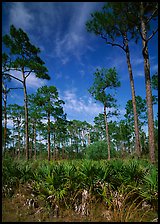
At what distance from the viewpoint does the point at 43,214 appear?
5289 mm

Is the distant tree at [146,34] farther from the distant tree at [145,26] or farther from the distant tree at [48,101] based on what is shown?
the distant tree at [48,101]

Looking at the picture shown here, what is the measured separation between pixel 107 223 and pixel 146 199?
1.28m

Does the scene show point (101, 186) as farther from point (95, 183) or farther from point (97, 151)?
point (97, 151)

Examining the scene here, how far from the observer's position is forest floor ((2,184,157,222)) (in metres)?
4.91

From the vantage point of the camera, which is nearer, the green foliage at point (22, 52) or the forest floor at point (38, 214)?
the forest floor at point (38, 214)

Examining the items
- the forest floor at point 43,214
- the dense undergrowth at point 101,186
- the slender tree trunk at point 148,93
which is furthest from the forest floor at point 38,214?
the slender tree trunk at point 148,93

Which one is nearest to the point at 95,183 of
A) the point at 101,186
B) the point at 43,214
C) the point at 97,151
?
the point at 101,186

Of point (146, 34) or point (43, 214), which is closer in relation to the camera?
point (43, 214)

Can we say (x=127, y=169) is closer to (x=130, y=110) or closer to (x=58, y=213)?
(x=58, y=213)

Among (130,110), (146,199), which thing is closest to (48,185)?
(146,199)

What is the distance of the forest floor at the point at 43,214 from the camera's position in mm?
4906

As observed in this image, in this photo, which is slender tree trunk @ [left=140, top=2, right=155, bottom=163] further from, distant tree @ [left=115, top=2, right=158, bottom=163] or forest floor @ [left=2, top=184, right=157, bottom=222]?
forest floor @ [left=2, top=184, right=157, bottom=222]

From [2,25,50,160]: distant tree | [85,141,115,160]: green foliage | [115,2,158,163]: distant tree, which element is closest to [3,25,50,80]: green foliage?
[2,25,50,160]: distant tree

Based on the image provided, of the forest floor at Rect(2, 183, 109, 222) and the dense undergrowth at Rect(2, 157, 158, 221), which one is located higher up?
the dense undergrowth at Rect(2, 157, 158, 221)
